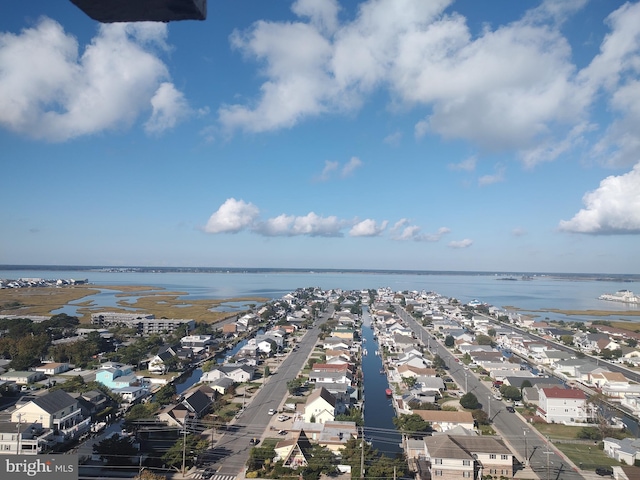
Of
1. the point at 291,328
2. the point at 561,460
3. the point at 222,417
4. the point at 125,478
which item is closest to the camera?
the point at 125,478

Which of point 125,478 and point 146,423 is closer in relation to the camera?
point 125,478

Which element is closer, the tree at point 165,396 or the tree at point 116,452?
the tree at point 116,452

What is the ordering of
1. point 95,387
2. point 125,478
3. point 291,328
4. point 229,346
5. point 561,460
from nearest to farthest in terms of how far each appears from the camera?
1. point 125,478
2. point 561,460
3. point 95,387
4. point 229,346
5. point 291,328

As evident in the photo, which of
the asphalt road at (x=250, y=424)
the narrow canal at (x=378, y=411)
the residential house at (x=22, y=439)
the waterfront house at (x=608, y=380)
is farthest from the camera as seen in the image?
the waterfront house at (x=608, y=380)

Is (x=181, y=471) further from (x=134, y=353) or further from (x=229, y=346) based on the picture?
(x=229, y=346)

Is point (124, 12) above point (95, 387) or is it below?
above

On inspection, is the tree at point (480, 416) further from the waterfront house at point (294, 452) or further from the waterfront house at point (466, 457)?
the waterfront house at point (294, 452)

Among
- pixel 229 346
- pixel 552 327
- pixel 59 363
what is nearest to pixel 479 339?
pixel 552 327

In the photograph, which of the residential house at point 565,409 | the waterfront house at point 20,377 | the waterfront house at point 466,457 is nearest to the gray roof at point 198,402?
the waterfront house at point 466,457

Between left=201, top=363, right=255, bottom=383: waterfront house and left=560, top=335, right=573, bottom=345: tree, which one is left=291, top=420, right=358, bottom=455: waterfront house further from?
left=560, top=335, right=573, bottom=345: tree
